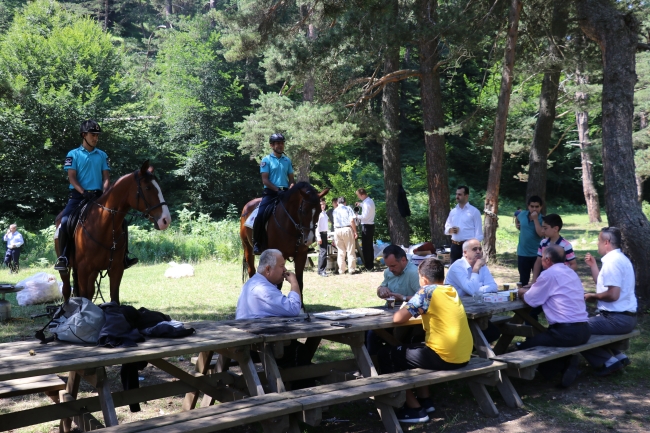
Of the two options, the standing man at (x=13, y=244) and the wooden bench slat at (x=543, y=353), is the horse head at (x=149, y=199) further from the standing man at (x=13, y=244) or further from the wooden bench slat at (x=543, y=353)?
the standing man at (x=13, y=244)

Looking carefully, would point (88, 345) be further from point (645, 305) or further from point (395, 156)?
point (395, 156)

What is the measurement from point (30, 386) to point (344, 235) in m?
10.4

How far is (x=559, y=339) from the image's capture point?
6.05m

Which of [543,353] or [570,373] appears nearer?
[543,353]

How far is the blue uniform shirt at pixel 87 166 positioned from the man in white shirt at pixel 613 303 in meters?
6.03

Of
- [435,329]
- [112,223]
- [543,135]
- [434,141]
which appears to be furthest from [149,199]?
[543,135]

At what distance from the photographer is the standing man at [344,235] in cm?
1482

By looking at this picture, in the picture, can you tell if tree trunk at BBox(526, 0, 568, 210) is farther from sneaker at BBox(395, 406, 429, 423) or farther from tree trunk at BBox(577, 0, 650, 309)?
sneaker at BBox(395, 406, 429, 423)

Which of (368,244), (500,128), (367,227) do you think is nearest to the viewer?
(500,128)

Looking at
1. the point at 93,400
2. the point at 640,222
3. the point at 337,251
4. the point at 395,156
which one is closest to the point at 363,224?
the point at 337,251

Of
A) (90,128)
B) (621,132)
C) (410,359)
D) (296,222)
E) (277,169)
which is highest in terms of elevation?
(90,128)

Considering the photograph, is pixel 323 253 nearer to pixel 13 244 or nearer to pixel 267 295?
pixel 267 295

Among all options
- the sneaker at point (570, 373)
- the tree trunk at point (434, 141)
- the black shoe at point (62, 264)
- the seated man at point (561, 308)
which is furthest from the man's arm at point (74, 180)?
the tree trunk at point (434, 141)

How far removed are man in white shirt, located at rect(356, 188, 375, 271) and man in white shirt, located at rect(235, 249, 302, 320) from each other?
9638 millimetres
